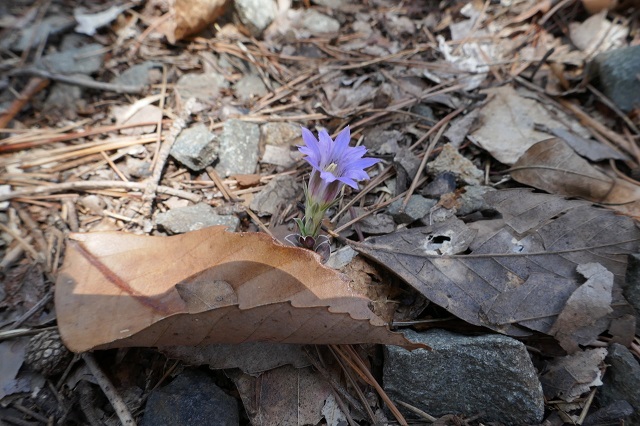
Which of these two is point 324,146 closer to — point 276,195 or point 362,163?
point 362,163

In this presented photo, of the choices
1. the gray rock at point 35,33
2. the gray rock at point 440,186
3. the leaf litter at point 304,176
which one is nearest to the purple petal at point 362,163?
the leaf litter at point 304,176

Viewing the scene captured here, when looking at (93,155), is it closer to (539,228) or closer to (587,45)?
(539,228)

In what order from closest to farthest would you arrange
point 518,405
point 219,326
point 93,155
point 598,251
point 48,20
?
point 219,326 → point 518,405 → point 598,251 → point 93,155 → point 48,20

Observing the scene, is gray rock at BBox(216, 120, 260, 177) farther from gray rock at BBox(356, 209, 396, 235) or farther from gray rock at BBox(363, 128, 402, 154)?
gray rock at BBox(356, 209, 396, 235)

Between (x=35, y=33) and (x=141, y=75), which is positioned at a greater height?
(x=35, y=33)

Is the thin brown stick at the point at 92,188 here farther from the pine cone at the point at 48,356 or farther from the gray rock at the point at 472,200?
the gray rock at the point at 472,200

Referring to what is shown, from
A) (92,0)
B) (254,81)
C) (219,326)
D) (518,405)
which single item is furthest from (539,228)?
(92,0)

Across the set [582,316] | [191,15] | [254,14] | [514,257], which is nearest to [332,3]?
[254,14]
